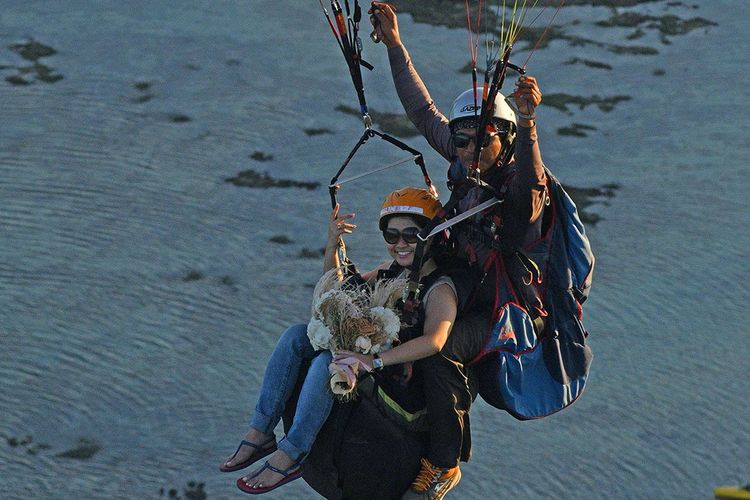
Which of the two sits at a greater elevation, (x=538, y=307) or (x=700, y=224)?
(x=538, y=307)

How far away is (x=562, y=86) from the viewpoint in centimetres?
1934

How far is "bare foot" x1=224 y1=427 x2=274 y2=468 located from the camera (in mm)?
6629

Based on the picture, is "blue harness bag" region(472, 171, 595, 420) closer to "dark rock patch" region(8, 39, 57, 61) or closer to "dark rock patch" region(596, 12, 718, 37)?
"dark rock patch" region(8, 39, 57, 61)

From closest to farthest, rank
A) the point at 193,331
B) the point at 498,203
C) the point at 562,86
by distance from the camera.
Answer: the point at 498,203 < the point at 193,331 < the point at 562,86

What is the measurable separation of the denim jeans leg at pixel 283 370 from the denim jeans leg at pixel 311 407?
130mm

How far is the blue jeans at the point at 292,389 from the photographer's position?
20.7ft

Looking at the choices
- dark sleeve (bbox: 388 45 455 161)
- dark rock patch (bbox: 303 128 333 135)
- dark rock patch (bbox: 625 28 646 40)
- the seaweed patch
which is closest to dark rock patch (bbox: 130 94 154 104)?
the seaweed patch

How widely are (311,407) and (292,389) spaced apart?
284 millimetres

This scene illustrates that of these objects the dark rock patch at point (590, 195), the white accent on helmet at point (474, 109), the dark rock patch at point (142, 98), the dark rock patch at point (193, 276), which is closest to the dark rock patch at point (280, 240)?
the dark rock patch at point (193, 276)

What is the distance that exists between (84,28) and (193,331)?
769cm

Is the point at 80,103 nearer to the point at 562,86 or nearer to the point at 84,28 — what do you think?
the point at 84,28

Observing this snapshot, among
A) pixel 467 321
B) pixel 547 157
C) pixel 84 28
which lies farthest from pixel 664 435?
pixel 84 28

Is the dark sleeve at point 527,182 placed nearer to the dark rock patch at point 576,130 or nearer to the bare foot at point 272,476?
the bare foot at point 272,476

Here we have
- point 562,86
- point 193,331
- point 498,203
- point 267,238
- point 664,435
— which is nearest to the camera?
point 498,203
